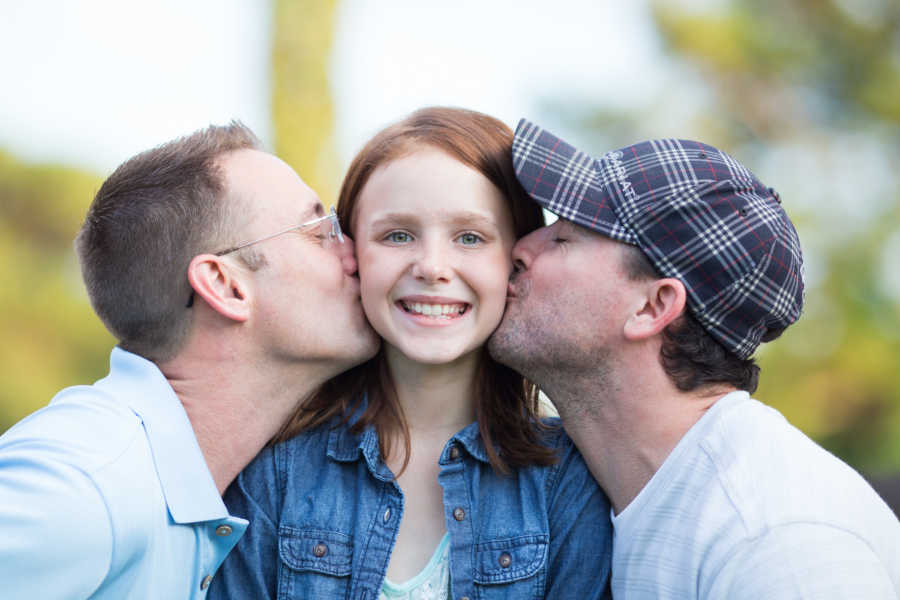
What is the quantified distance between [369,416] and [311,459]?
222 mm

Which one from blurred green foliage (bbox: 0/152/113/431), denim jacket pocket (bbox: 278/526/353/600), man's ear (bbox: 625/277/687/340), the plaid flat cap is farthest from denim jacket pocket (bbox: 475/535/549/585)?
blurred green foliage (bbox: 0/152/113/431)

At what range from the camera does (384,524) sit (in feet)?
7.98

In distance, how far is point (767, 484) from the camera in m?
2.04

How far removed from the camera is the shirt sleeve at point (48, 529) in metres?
1.88

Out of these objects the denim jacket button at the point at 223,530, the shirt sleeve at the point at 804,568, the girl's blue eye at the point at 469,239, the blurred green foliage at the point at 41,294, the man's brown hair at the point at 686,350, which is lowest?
the blurred green foliage at the point at 41,294

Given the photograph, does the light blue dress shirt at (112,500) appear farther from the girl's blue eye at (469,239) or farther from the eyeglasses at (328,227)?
the girl's blue eye at (469,239)

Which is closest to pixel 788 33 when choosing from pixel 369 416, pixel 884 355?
pixel 884 355

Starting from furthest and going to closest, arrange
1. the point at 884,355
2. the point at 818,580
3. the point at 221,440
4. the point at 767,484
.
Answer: the point at 884,355
the point at 221,440
the point at 767,484
the point at 818,580

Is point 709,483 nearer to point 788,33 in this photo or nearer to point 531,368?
point 531,368

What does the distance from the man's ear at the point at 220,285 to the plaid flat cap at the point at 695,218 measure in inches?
36.3

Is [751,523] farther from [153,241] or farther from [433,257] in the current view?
[153,241]

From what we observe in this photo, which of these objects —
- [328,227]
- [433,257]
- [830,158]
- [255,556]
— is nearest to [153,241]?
[328,227]

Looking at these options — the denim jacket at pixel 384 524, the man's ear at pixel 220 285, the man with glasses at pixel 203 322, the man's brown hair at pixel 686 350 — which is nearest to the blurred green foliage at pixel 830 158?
the man's brown hair at pixel 686 350

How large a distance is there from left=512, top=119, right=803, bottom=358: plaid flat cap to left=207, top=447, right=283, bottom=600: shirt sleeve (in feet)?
4.03
